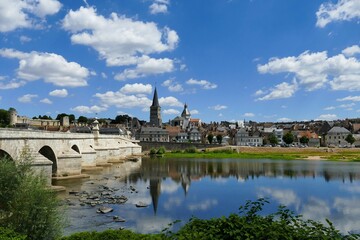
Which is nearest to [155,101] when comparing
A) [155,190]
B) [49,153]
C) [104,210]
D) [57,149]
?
[57,149]

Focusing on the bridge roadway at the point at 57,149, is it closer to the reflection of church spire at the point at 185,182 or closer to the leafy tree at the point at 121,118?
the reflection of church spire at the point at 185,182

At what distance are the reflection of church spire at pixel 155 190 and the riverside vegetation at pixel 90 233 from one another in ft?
32.5

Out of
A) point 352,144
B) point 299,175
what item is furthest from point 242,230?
point 352,144

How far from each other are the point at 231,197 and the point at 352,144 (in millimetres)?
100809

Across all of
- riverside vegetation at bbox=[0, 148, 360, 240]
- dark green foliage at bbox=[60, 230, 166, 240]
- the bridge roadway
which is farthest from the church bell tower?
dark green foliage at bbox=[60, 230, 166, 240]

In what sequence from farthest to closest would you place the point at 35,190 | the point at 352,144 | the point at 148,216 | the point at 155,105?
1. the point at 155,105
2. the point at 352,144
3. the point at 148,216
4. the point at 35,190

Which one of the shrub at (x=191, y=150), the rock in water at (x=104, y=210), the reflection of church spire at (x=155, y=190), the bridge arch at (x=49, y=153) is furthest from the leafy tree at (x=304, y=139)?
the rock in water at (x=104, y=210)

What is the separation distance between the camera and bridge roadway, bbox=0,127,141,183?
27.7 m

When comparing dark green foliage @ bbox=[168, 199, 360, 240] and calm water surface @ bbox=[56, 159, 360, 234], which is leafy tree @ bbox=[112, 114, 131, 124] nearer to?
calm water surface @ bbox=[56, 159, 360, 234]

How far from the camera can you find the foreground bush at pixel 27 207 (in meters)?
12.4

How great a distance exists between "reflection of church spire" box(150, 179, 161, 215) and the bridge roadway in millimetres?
8215

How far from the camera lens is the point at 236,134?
420 feet

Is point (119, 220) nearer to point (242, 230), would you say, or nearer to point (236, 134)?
point (242, 230)

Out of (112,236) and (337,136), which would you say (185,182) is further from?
(337,136)
